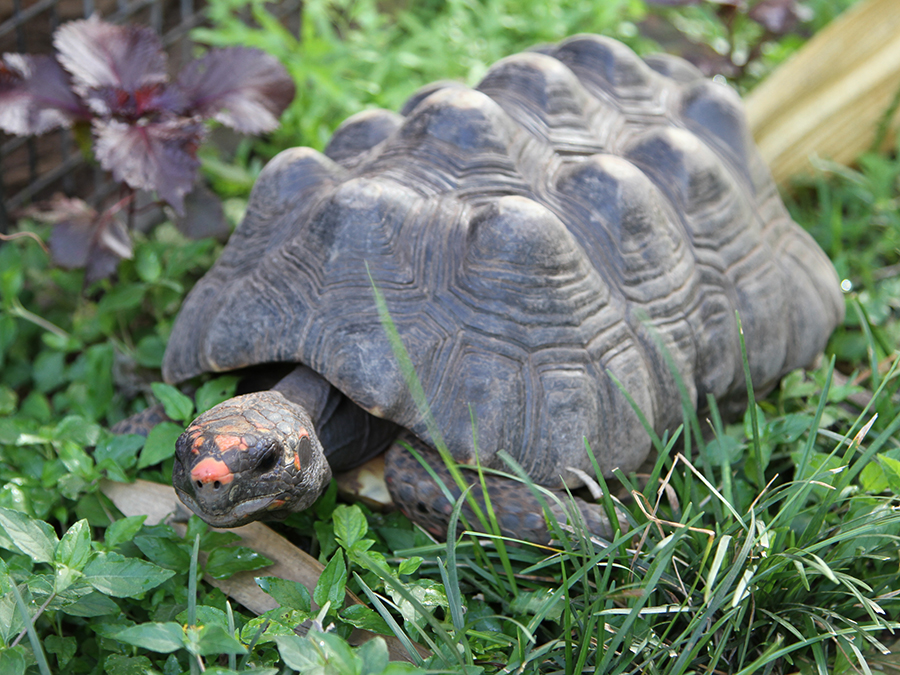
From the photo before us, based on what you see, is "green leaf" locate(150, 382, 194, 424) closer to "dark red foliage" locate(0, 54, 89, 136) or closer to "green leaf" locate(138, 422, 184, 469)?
"green leaf" locate(138, 422, 184, 469)

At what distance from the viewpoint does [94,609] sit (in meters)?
1.50

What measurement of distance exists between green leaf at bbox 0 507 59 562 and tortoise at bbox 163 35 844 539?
0.27 meters

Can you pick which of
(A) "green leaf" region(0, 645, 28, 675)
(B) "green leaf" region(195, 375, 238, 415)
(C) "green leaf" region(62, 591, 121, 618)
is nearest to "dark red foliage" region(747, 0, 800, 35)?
(B) "green leaf" region(195, 375, 238, 415)

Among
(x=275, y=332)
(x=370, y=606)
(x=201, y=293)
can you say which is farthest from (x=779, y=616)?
(x=201, y=293)

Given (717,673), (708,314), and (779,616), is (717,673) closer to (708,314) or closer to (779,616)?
(779,616)

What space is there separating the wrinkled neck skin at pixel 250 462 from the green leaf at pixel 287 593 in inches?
5.4

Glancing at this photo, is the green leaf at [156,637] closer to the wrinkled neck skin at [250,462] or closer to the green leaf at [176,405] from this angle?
the wrinkled neck skin at [250,462]

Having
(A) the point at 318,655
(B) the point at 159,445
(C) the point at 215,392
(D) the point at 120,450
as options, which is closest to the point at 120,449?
(D) the point at 120,450

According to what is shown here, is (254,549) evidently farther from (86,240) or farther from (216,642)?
(86,240)

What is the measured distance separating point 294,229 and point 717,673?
145cm

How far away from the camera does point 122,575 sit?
1491 mm

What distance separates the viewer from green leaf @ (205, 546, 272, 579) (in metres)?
1.66

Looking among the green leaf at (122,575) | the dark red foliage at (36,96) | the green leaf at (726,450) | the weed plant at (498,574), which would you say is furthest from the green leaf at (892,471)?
the dark red foliage at (36,96)

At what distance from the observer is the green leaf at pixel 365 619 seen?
4.95 feet
